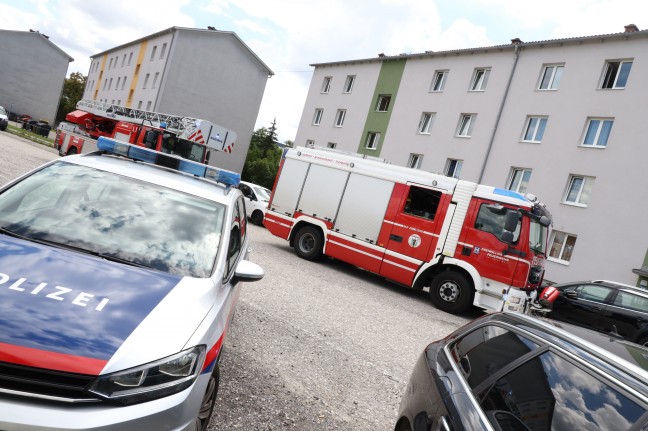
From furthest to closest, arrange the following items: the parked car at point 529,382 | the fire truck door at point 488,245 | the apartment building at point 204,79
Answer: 1. the apartment building at point 204,79
2. the fire truck door at point 488,245
3. the parked car at point 529,382

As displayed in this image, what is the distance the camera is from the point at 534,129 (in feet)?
70.1

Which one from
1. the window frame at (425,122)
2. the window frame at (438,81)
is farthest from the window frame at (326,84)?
the window frame at (425,122)

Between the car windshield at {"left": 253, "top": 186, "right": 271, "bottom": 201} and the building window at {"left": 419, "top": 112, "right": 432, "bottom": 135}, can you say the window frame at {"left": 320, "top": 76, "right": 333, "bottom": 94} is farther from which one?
the car windshield at {"left": 253, "top": 186, "right": 271, "bottom": 201}

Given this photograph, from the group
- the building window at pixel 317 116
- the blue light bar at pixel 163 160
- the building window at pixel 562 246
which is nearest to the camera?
the blue light bar at pixel 163 160

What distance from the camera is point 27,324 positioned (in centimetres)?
201

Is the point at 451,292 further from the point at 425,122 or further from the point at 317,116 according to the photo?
the point at 317,116

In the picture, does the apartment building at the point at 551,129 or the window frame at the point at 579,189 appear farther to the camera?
the window frame at the point at 579,189

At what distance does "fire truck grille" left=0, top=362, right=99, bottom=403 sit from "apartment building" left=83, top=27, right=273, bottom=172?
117ft

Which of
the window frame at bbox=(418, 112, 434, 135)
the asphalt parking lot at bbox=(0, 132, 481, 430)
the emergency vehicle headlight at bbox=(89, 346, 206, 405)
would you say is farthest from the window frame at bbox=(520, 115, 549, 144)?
the emergency vehicle headlight at bbox=(89, 346, 206, 405)

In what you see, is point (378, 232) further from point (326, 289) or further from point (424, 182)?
point (326, 289)

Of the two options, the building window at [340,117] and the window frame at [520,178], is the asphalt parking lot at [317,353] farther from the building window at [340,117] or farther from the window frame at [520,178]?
the building window at [340,117]

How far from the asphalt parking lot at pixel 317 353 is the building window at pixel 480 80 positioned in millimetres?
17388

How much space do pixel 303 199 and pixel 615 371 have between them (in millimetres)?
10946

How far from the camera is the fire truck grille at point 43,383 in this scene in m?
1.88
